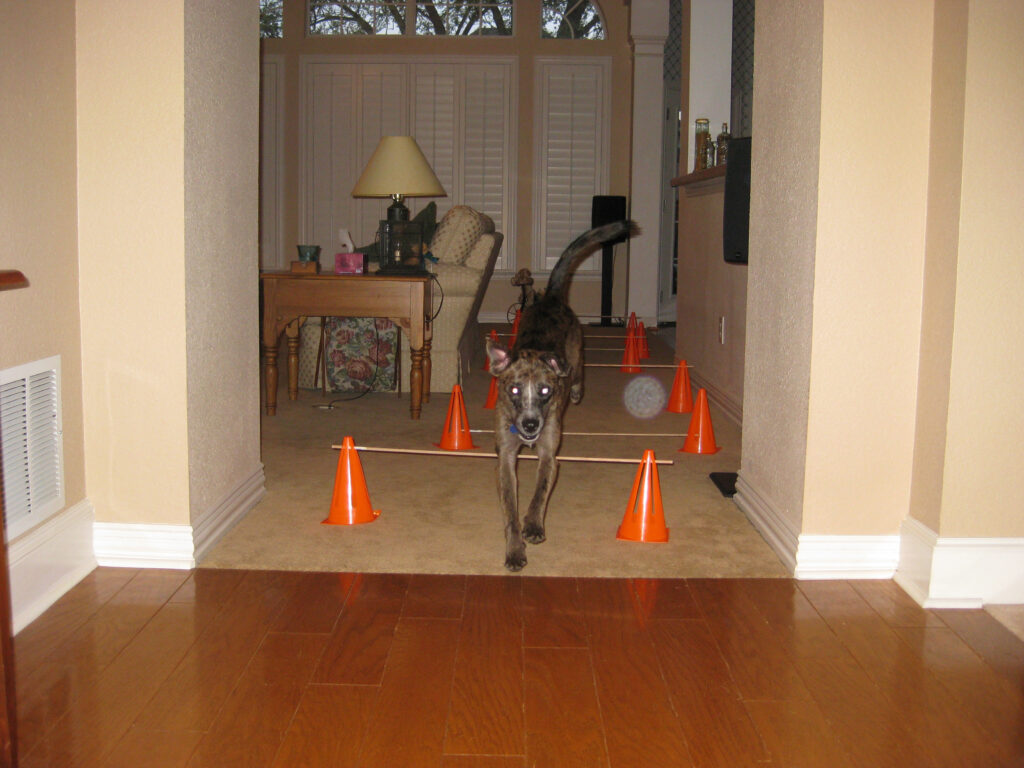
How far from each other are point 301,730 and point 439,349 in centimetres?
433

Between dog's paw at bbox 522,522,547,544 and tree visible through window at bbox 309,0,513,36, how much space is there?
28.8ft

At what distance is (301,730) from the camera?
2076 mm

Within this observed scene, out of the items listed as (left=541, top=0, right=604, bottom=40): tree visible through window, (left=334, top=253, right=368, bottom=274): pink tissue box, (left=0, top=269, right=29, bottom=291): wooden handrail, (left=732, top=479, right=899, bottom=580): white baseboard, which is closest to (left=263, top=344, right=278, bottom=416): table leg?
(left=334, top=253, right=368, bottom=274): pink tissue box

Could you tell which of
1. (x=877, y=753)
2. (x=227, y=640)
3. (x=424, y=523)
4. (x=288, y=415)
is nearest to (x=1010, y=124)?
(x=877, y=753)

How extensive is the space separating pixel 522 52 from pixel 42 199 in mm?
8915

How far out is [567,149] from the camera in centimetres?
1099

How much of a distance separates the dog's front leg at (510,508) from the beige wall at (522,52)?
7.50 metres

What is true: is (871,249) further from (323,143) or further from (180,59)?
(323,143)

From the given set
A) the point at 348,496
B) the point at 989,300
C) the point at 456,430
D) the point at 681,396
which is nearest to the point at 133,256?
the point at 348,496

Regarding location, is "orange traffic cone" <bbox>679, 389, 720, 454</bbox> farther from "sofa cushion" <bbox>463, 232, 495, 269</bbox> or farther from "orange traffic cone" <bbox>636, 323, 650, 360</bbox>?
"orange traffic cone" <bbox>636, 323, 650, 360</bbox>

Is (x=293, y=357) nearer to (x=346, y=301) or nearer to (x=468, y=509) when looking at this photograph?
(x=346, y=301)

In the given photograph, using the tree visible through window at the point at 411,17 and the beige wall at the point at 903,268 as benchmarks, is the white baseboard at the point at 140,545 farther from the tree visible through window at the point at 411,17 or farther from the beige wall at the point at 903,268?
the tree visible through window at the point at 411,17

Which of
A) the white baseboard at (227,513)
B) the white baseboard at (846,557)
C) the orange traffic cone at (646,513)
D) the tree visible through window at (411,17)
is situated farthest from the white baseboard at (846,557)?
the tree visible through window at (411,17)

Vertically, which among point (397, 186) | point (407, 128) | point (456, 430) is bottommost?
point (456, 430)
